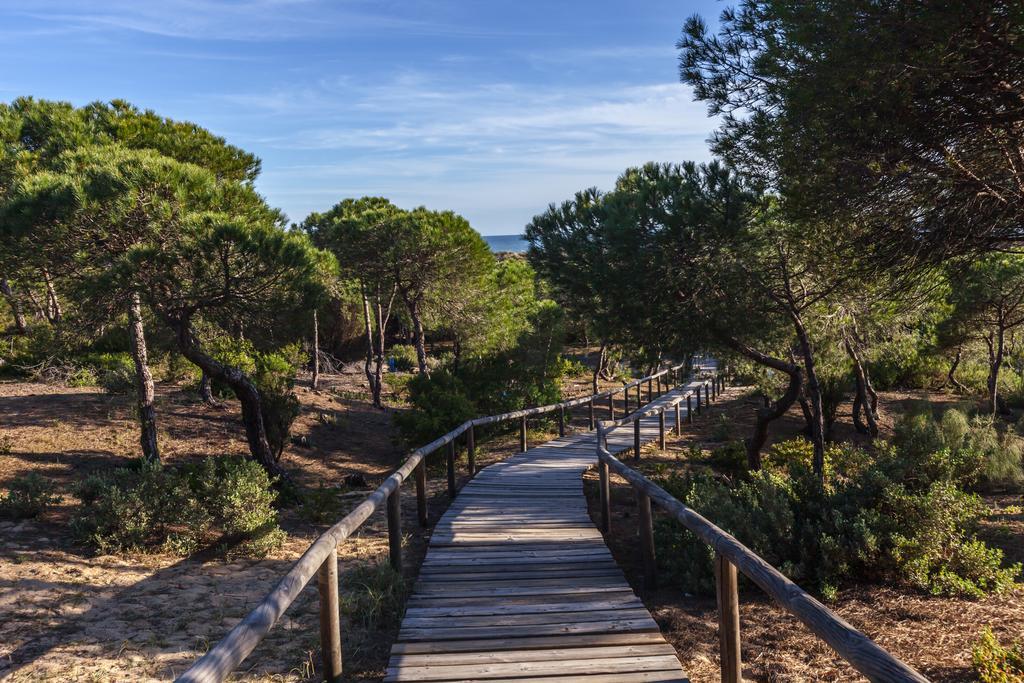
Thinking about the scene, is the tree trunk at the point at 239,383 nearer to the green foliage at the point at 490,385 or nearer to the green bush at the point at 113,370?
the green foliage at the point at 490,385

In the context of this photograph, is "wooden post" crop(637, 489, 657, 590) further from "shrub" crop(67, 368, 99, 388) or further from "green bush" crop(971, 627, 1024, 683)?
"shrub" crop(67, 368, 99, 388)

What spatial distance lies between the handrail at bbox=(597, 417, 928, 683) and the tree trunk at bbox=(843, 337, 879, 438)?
11314 millimetres

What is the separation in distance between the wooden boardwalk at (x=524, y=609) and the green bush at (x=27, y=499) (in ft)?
17.1

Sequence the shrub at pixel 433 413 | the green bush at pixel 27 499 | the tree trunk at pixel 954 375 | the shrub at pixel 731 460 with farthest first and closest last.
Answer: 1. the tree trunk at pixel 954 375
2. the shrub at pixel 433 413
3. the shrub at pixel 731 460
4. the green bush at pixel 27 499

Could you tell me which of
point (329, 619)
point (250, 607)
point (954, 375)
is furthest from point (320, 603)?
point (954, 375)

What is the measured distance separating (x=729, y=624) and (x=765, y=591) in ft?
1.04

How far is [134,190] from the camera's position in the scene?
367 inches

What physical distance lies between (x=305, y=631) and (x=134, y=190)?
6.55 m

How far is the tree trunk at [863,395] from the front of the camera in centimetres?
1552

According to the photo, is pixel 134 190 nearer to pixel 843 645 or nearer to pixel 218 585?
pixel 218 585

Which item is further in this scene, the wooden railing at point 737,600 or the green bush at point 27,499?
the green bush at point 27,499

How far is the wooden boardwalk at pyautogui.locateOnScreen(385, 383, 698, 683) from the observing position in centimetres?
390

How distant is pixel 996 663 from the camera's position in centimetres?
381

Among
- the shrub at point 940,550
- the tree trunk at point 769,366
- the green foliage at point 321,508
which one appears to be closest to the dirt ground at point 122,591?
the green foliage at point 321,508
